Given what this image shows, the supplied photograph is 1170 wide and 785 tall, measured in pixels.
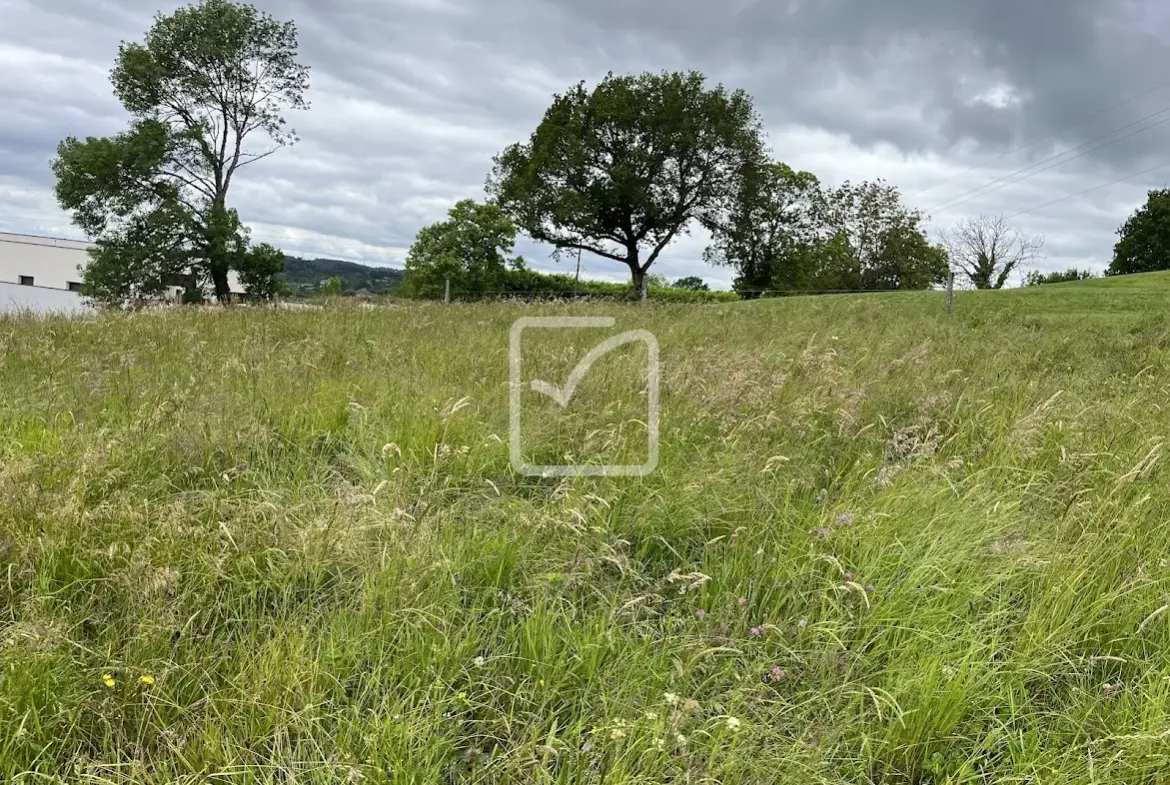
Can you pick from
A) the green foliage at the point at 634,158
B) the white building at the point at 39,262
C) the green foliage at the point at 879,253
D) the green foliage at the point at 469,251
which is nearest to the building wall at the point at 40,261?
the white building at the point at 39,262

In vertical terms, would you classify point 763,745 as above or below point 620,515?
below

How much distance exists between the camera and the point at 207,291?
34.1 metres

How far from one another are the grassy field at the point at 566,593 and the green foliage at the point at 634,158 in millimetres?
35533

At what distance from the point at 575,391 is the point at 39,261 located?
81.3 meters

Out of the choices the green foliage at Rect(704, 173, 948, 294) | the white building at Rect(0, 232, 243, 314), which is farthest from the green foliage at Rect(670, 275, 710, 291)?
the white building at Rect(0, 232, 243, 314)

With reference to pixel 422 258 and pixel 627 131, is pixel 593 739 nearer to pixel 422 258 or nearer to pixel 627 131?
pixel 627 131

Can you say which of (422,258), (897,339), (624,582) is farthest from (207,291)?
(624,582)

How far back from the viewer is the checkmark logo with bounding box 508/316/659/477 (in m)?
3.20

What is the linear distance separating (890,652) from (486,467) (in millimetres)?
2039

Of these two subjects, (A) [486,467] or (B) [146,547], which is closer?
(B) [146,547]

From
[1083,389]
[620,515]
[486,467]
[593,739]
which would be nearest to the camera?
[593,739]

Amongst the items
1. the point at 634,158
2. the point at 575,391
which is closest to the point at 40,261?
the point at 634,158

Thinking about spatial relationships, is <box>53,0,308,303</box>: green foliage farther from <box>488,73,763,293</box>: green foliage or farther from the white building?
the white building

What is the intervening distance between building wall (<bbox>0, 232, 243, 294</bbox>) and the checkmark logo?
2984 inches
